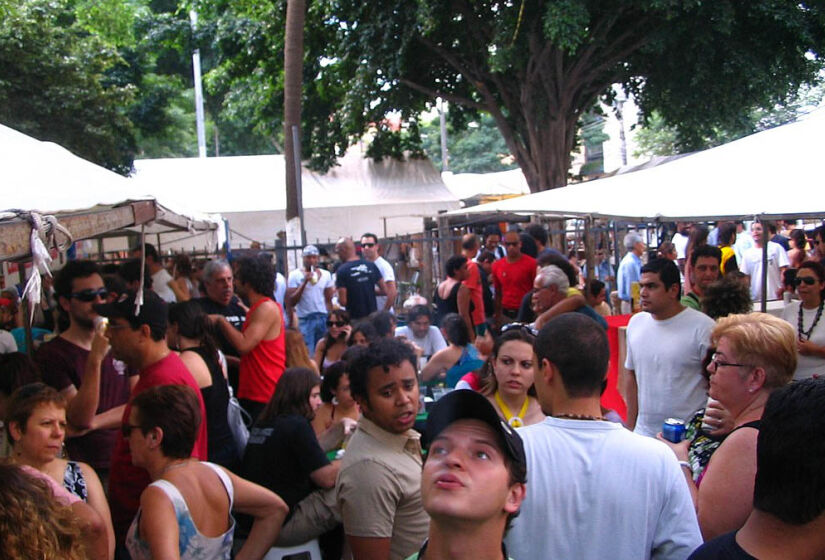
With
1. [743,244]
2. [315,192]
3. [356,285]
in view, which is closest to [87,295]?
[356,285]

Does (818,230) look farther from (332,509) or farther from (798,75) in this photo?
(798,75)

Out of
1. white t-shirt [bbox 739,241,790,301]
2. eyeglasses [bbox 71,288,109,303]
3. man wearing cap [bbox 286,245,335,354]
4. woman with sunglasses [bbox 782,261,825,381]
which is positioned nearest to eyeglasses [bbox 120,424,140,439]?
eyeglasses [bbox 71,288,109,303]

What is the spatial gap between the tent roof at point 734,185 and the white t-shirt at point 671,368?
0.97 meters

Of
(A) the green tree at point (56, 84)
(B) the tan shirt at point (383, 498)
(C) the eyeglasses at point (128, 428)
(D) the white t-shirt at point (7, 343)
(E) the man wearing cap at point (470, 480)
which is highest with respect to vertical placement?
(A) the green tree at point (56, 84)

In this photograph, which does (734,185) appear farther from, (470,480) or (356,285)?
(356,285)

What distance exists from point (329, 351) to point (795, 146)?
4029mm

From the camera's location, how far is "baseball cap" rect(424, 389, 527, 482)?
1965 mm

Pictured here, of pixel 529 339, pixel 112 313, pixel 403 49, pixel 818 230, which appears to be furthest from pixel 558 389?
pixel 403 49

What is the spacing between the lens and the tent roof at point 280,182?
21172 millimetres

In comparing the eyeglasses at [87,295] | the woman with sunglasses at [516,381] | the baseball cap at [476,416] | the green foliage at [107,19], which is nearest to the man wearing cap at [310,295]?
the eyeglasses at [87,295]

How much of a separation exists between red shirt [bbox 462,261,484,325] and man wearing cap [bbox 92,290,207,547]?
235 inches

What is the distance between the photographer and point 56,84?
17.5m

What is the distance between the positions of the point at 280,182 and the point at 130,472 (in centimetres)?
1871

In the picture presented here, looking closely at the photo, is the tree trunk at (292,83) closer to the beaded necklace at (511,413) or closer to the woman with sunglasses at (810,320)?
the woman with sunglasses at (810,320)
